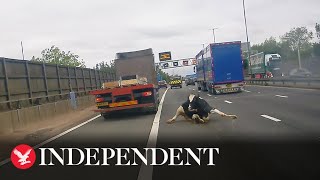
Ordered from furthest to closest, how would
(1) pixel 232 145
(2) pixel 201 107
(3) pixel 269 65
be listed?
1. (3) pixel 269 65
2. (2) pixel 201 107
3. (1) pixel 232 145

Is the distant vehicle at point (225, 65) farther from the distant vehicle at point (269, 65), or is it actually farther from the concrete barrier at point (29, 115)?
the distant vehicle at point (269, 65)

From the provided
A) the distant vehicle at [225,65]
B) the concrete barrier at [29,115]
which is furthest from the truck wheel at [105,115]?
the distant vehicle at [225,65]

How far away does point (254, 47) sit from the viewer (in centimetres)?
17562

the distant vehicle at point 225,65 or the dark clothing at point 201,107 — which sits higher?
the distant vehicle at point 225,65

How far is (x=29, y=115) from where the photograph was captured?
19.7 metres

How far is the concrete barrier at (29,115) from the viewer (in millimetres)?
16923

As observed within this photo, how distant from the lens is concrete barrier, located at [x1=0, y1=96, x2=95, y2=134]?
16923 mm

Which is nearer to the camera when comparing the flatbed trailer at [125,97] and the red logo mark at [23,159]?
the red logo mark at [23,159]

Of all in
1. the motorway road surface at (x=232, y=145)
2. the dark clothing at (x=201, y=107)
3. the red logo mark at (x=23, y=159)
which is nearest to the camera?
the motorway road surface at (x=232, y=145)

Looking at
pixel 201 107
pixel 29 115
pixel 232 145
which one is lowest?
pixel 232 145

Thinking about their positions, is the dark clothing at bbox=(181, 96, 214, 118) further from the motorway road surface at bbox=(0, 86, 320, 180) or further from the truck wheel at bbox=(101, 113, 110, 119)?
the truck wheel at bbox=(101, 113, 110, 119)

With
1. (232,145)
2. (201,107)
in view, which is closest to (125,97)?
(201,107)

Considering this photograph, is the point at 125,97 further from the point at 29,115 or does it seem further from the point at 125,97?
the point at 29,115

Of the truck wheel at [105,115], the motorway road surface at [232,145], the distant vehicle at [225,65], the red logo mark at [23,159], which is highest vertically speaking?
the distant vehicle at [225,65]
